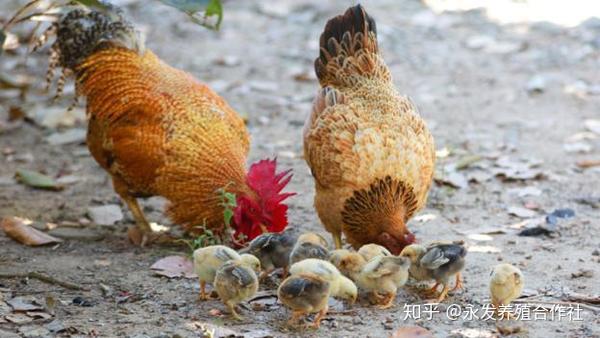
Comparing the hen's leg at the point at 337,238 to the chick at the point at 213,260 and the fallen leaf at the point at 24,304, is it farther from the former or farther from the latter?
the fallen leaf at the point at 24,304

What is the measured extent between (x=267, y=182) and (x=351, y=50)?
1.18 metres

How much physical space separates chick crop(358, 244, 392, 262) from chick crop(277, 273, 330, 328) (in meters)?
0.58

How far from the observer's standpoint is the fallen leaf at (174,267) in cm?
525

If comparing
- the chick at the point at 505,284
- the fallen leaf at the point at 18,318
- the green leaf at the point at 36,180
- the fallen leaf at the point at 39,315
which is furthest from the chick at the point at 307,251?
the green leaf at the point at 36,180

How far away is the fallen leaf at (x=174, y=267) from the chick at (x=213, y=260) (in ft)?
1.74

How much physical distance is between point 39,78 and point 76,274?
5050 mm

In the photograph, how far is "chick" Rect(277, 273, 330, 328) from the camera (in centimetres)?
421

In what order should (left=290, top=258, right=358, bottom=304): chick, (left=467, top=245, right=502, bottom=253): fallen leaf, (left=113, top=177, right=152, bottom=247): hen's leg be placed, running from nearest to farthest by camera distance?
1. (left=290, top=258, right=358, bottom=304): chick
2. (left=467, top=245, right=502, bottom=253): fallen leaf
3. (left=113, top=177, right=152, bottom=247): hen's leg

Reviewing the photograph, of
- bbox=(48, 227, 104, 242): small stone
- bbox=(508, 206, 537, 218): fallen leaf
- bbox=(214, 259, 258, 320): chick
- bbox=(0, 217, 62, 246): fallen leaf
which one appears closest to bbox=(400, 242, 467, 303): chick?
bbox=(214, 259, 258, 320): chick

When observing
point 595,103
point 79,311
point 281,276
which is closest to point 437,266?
point 281,276

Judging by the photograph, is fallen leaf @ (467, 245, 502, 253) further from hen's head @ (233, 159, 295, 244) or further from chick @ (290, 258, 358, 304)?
chick @ (290, 258, 358, 304)

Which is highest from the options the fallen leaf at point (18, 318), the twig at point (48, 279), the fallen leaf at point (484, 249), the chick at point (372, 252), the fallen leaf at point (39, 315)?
the chick at point (372, 252)

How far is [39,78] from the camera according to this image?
9.73 meters

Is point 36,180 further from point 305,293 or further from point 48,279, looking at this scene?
point 305,293
